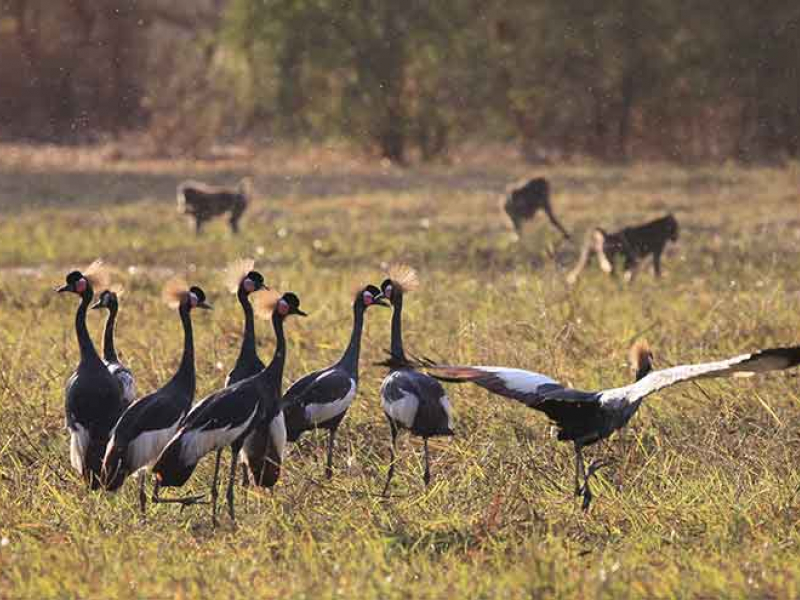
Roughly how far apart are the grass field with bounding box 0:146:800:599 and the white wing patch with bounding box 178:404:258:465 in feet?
0.92

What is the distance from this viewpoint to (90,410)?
6.59 meters

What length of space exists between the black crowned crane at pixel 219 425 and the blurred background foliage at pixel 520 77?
22006 mm

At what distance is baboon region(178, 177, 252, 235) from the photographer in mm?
17422

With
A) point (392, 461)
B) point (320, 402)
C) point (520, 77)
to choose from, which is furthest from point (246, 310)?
point (520, 77)

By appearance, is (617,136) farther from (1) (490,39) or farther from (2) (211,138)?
(2) (211,138)

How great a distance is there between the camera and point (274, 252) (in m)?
16.0

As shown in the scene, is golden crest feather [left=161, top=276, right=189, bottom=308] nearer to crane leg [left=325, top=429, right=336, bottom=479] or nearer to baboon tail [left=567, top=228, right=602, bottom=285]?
crane leg [left=325, top=429, right=336, bottom=479]

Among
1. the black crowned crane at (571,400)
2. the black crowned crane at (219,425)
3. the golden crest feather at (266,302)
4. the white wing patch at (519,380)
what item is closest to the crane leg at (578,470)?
the black crowned crane at (571,400)

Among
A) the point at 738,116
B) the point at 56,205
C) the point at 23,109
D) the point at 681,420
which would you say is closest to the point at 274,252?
the point at 56,205

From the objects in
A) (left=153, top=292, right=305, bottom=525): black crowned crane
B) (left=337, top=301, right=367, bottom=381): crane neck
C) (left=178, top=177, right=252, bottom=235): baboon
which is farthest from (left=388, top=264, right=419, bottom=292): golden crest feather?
(left=178, top=177, right=252, bottom=235): baboon

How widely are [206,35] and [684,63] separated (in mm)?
11020

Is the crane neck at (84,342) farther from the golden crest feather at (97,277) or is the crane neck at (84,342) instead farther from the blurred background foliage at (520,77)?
the blurred background foliage at (520,77)

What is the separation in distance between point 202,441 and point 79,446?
2.22 ft

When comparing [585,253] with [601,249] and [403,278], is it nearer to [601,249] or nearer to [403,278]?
[601,249]
